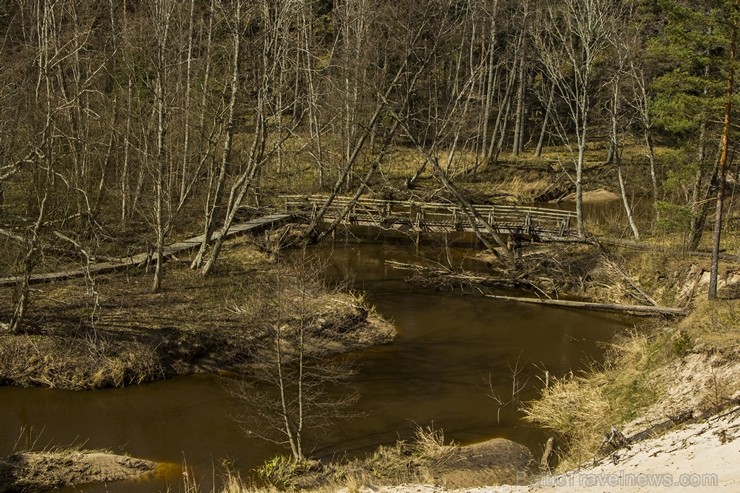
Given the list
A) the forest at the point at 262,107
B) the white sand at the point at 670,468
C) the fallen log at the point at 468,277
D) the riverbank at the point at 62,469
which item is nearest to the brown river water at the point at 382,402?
the riverbank at the point at 62,469

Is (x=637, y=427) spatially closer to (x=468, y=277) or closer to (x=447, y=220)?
(x=468, y=277)

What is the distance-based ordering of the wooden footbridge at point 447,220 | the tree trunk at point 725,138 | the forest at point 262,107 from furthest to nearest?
the wooden footbridge at point 447,220, the forest at point 262,107, the tree trunk at point 725,138

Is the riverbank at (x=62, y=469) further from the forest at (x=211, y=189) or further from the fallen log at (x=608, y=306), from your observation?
the fallen log at (x=608, y=306)

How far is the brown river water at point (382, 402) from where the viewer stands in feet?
40.2

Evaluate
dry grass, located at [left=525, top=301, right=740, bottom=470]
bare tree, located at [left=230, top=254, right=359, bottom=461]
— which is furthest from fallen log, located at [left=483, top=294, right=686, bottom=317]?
bare tree, located at [left=230, top=254, right=359, bottom=461]

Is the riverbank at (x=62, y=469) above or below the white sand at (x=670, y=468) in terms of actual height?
below

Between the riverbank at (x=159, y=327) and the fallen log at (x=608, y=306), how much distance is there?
4995 mm

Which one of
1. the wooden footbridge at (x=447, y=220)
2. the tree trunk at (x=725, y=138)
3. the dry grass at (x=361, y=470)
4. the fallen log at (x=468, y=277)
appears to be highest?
the tree trunk at (x=725, y=138)

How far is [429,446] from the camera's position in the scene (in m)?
11.7

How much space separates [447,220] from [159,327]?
14.2m

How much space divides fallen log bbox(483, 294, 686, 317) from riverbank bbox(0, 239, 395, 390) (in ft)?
16.4

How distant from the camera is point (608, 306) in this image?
19.1m

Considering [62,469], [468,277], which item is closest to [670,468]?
[62,469]

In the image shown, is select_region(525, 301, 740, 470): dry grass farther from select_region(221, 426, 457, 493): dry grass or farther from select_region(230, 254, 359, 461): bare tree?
select_region(230, 254, 359, 461): bare tree
